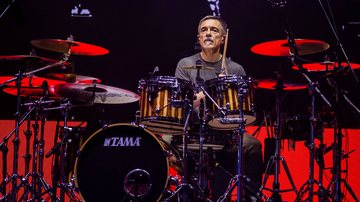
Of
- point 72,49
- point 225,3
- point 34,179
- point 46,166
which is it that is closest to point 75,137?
point 34,179

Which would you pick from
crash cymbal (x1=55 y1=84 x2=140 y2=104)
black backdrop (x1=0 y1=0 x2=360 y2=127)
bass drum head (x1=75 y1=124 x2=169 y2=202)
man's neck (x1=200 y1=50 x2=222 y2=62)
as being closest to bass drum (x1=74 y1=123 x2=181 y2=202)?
bass drum head (x1=75 y1=124 x2=169 y2=202)

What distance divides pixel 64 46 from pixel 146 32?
143 centimetres

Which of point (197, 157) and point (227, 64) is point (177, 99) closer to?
point (197, 157)

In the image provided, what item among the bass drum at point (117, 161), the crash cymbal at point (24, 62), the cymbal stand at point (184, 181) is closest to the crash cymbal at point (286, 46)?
the cymbal stand at point (184, 181)

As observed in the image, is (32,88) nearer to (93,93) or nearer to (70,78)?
(70,78)

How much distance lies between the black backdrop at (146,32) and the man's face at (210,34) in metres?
0.64

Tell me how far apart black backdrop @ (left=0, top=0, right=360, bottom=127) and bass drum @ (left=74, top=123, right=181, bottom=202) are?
5.36 ft

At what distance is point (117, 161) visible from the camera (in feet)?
14.5

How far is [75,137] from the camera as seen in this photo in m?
4.75

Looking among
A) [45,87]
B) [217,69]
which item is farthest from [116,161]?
[217,69]

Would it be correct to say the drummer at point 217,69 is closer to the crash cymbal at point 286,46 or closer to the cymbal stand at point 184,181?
the crash cymbal at point 286,46

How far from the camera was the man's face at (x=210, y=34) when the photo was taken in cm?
541

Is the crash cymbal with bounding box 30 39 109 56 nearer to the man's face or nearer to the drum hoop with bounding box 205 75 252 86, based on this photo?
the man's face

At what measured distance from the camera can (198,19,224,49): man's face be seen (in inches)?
213
